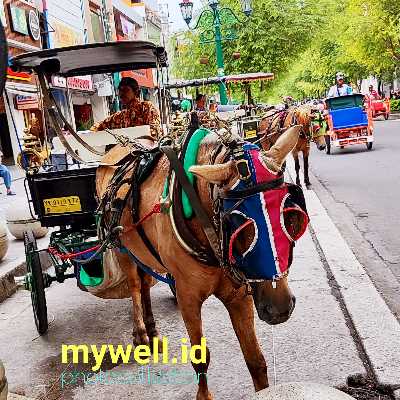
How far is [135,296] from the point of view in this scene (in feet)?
14.7

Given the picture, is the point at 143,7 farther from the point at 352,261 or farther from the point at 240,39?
the point at 352,261

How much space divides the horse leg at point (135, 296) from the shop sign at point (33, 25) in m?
17.5

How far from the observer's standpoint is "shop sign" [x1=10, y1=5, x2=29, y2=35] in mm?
18109

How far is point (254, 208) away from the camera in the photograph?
7.70ft

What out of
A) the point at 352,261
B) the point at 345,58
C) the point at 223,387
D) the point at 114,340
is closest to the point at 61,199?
the point at 114,340

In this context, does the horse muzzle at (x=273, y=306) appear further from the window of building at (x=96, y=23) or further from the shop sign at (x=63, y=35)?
the window of building at (x=96, y=23)

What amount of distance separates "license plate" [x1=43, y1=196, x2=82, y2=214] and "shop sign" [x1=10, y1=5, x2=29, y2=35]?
50.4 ft

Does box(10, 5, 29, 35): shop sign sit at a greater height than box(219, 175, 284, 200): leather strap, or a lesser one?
greater

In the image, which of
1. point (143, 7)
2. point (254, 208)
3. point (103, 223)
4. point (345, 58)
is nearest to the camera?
point (254, 208)

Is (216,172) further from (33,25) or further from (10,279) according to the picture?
(33,25)

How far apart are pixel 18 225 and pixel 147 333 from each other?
4.42m

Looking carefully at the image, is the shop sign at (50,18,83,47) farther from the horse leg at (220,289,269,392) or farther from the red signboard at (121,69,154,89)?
the horse leg at (220,289,269,392)

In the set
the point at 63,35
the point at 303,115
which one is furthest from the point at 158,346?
the point at 63,35
